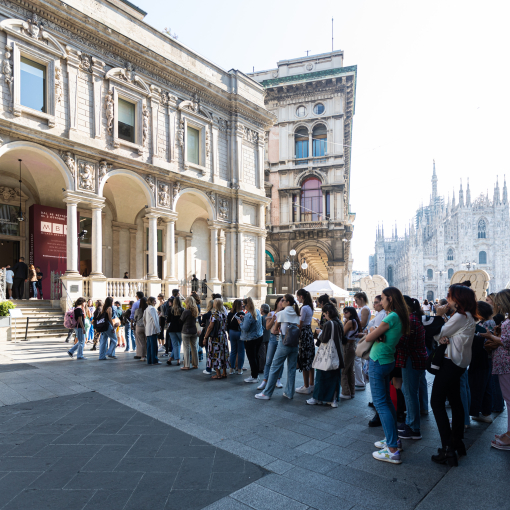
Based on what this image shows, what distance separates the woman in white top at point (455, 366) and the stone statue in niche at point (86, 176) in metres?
15.6

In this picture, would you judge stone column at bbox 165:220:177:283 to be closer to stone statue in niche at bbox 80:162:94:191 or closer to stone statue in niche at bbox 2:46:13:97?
stone statue in niche at bbox 80:162:94:191

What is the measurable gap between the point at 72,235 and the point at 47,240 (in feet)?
8.10

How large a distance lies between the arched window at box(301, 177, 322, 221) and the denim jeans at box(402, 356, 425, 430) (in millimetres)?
31161

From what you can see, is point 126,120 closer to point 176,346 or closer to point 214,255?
point 214,255

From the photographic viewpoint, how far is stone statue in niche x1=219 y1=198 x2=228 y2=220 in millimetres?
22562

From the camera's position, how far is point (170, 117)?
A: 64.8 feet

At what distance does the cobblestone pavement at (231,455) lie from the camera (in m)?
3.48

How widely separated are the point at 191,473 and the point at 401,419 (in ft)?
10.3

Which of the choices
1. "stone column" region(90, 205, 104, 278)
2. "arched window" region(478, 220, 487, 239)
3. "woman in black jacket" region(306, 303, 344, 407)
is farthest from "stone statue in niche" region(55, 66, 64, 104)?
"arched window" region(478, 220, 487, 239)

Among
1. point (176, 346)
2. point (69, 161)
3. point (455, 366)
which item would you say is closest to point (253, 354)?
point (176, 346)

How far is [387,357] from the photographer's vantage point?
431cm

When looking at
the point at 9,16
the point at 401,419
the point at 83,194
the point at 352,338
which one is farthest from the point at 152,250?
the point at 401,419

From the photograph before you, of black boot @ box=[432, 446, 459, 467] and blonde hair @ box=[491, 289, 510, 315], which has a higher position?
blonde hair @ box=[491, 289, 510, 315]

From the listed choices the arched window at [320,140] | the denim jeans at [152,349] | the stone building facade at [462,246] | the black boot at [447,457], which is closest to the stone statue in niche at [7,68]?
the denim jeans at [152,349]
